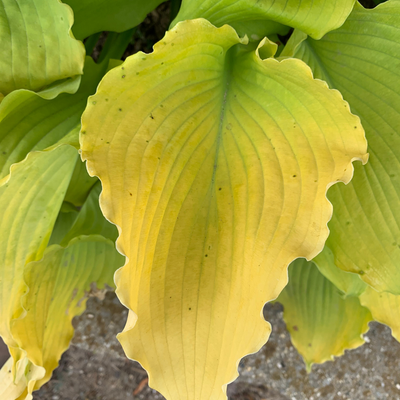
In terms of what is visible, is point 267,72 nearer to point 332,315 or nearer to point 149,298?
point 149,298

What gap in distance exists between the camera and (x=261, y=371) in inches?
42.8

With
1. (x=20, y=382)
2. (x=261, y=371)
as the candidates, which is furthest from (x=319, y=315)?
(x=20, y=382)

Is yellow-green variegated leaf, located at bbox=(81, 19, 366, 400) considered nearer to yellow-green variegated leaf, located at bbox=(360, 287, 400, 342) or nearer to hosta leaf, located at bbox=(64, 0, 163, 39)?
hosta leaf, located at bbox=(64, 0, 163, 39)

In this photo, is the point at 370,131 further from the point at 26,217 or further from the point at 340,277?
the point at 26,217

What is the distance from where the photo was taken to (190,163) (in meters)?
0.46

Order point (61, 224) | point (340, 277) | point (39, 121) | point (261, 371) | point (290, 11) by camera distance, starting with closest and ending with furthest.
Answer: point (290, 11) < point (39, 121) < point (340, 277) < point (61, 224) < point (261, 371)

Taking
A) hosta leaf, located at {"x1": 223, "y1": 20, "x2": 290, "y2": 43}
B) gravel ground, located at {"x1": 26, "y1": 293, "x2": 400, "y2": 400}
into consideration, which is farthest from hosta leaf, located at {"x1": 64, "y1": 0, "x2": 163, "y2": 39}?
gravel ground, located at {"x1": 26, "y1": 293, "x2": 400, "y2": 400}

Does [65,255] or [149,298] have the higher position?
[149,298]

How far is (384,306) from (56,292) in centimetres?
59

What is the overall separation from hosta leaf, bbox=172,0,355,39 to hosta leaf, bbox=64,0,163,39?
16 centimetres

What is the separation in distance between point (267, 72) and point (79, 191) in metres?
0.46

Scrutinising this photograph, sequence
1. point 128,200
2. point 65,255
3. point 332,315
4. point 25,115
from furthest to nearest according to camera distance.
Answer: point 332,315
point 65,255
point 25,115
point 128,200

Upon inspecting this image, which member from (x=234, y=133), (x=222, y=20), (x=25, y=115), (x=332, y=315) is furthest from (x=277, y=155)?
(x=332, y=315)

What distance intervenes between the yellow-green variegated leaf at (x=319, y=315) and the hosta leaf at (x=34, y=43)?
61 centimetres
